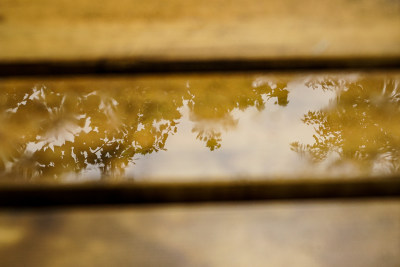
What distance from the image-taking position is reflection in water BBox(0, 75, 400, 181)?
676 mm

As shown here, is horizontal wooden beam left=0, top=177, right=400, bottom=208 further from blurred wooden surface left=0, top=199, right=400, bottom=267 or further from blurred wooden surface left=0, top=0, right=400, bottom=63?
blurred wooden surface left=0, top=0, right=400, bottom=63

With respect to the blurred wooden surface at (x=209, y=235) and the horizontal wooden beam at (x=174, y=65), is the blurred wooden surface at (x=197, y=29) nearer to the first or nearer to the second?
the horizontal wooden beam at (x=174, y=65)

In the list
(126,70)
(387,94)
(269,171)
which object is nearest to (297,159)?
(269,171)

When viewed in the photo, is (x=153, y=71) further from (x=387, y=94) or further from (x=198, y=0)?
(x=387, y=94)

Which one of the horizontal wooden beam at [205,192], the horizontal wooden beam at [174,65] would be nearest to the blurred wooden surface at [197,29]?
the horizontal wooden beam at [174,65]

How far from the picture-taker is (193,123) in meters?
0.74

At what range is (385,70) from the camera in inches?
27.8

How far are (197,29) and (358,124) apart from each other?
467 millimetres

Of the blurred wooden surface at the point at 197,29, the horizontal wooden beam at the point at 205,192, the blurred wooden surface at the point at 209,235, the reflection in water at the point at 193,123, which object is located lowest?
the blurred wooden surface at the point at 209,235

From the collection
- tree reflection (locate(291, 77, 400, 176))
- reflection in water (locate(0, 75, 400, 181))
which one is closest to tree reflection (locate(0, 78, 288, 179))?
reflection in water (locate(0, 75, 400, 181))

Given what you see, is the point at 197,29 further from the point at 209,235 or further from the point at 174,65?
the point at 209,235

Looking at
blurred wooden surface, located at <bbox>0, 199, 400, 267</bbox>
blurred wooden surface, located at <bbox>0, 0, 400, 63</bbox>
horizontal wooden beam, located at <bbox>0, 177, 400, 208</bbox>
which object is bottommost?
blurred wooden surface, located at <bbox>0, 199, 400, 267</bbox>

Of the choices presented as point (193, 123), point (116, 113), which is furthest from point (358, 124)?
point (116, 113)

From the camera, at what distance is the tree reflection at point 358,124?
0.68 m
